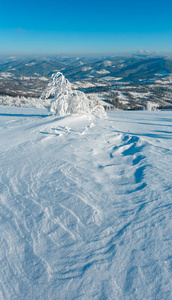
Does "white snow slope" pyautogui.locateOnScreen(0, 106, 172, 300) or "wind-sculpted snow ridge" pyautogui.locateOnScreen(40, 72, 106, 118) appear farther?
"wind-sculpted snow ridge" pyautogui.locateOnScreen(40, 72, 106, 118)

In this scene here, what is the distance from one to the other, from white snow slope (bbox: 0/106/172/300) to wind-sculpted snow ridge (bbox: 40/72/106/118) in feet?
16.5

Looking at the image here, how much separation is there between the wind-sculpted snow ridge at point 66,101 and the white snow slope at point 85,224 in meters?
5.03

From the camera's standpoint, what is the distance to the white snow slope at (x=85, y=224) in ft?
5.80

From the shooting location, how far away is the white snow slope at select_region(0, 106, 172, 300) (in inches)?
69.6

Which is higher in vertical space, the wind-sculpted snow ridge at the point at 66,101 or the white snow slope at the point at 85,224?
the wind-sculpted snow ridge at the point at 66,101

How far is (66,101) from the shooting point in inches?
379

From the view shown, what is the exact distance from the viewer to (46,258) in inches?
79.6

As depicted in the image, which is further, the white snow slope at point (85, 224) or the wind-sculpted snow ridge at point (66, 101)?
the wind-sculpted snow ridge at point (66, 101)

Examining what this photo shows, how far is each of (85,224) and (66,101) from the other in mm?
8050

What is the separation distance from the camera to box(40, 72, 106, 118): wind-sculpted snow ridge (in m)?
9.39

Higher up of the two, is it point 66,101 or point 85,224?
point 66,101

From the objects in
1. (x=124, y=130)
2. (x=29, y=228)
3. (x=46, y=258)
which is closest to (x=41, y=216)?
(x=29, y=228)

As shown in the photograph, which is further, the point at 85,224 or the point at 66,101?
the point at 66,101

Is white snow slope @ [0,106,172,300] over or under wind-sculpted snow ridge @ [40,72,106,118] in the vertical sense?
under
